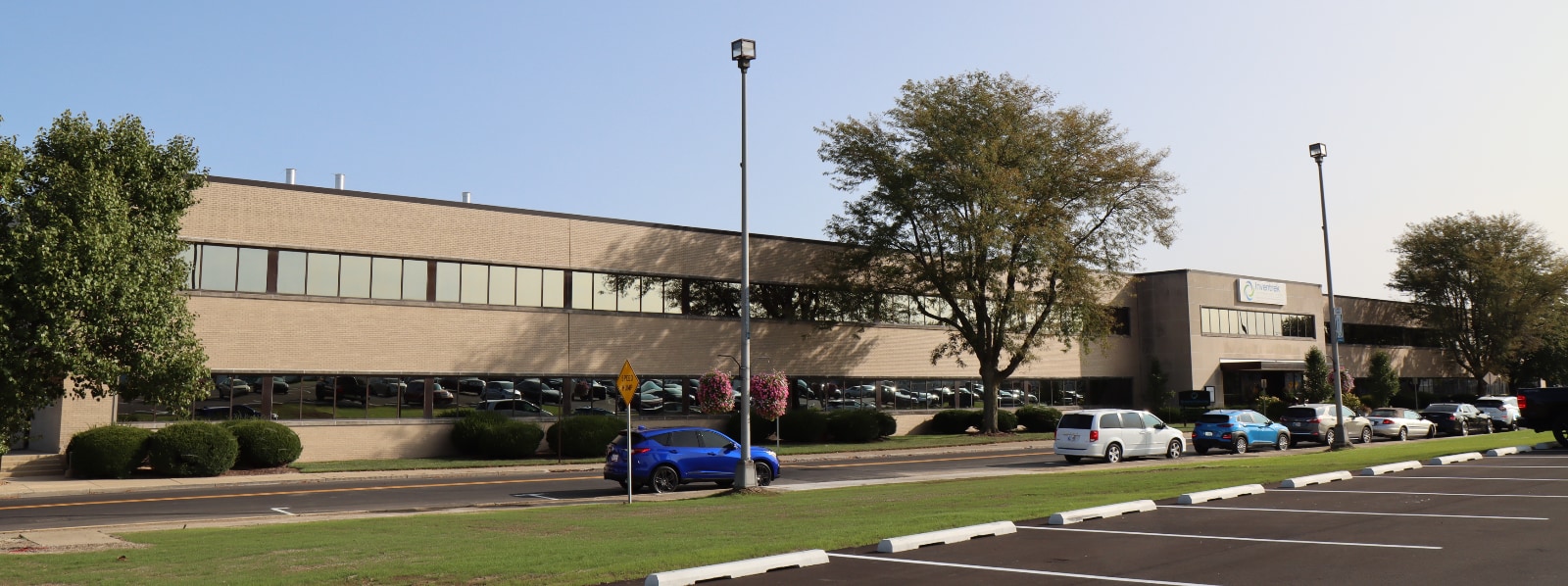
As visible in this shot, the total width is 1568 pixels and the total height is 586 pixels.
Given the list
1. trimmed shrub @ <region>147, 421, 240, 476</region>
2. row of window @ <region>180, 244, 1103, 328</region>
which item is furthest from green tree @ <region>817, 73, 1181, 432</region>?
trimmed shrub @ <region>147, 421, 240, 476</region>

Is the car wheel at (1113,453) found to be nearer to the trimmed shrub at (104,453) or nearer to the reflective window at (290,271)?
the reflective window at (290,271)

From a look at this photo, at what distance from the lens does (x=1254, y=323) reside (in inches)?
2544

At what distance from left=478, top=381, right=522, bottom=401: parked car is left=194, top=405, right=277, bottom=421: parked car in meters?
6.39

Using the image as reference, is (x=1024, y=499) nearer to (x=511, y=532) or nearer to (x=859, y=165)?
(x=511, y=532)

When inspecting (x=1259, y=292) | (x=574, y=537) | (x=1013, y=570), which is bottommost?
(x=574, y=537)

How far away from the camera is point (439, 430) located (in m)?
34.7

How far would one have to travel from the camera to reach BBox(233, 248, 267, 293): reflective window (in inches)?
1244

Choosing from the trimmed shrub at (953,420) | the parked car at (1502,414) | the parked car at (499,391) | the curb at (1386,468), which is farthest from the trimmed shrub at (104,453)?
the parked car at (1502,414)

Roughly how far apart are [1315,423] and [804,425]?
17.7 meters

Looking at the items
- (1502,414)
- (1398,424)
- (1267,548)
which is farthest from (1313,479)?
(1502,414)

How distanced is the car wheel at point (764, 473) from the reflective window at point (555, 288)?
15568mm

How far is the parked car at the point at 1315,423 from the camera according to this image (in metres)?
37.0

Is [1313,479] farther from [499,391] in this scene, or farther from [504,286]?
[504,286]

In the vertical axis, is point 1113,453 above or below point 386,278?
below
